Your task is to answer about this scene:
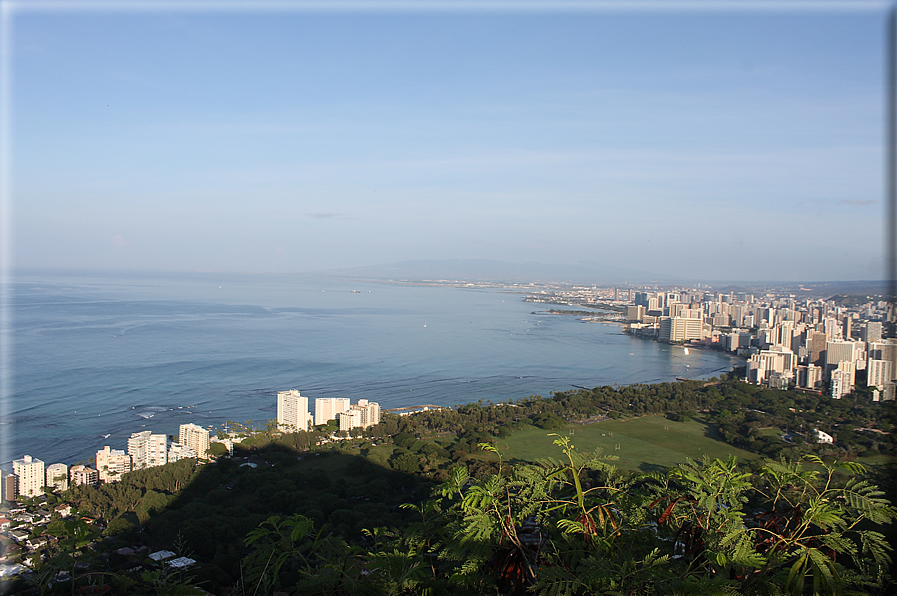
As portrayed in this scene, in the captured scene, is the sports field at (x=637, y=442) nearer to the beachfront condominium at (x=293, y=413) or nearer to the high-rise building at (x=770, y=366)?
the beachfront condominium at (x=293, y=413)

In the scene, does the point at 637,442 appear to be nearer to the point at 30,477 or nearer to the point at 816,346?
the point at 30,477

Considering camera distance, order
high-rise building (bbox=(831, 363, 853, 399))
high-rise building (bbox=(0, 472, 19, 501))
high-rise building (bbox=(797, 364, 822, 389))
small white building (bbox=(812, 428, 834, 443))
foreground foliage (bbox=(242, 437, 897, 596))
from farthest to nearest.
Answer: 1. high-rise building (bbox=(797, 364, 822, 389))
2. high-rise building (bbox=(831, 363, 853, 399))
3. small white building (bbox=(812, 428, 834, 443))
4. high-rise building (bbox=(0, 472, 19, 501))
5. foreground foliage (bbox=(242, 437, 897, 596))

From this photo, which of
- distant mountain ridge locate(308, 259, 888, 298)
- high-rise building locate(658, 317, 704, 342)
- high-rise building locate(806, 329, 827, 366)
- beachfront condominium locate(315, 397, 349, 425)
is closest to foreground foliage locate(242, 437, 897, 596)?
beachfront condominium locate(315, 397, 349, 425)

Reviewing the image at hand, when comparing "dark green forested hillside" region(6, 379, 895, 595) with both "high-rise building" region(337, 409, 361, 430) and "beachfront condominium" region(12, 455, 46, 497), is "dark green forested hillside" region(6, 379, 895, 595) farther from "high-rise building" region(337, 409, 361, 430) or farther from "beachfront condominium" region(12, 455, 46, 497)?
"high-rise building" region(337, 409, 361, 430)

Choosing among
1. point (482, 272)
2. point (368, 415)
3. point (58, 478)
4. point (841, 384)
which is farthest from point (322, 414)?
point (482, 272)

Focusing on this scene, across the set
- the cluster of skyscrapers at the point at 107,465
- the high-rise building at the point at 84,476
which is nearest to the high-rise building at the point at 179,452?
the cluster of skyscrapers at the point at 107,465

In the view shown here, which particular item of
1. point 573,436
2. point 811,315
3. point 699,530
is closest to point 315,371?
point 573,436
